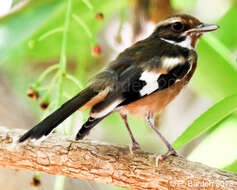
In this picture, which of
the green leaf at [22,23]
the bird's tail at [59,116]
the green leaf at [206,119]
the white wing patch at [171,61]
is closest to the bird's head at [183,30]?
the white wing patch at [171,61]

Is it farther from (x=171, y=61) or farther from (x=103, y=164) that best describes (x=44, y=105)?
(x=171, y=61)

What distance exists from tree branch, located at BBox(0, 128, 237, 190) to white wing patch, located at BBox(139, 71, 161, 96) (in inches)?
11.3

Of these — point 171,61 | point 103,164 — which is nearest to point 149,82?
point 171,61

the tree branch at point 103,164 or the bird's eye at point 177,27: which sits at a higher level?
the bird's eye at point 177,27

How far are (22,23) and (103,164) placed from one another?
3.97 feet

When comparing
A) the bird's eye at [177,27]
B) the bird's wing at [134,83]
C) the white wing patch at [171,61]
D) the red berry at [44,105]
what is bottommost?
the red berry at [44,105]

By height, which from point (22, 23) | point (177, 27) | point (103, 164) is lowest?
point (103, 164)

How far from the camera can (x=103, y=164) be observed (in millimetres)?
2268

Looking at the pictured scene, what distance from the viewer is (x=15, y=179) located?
10.4 feet

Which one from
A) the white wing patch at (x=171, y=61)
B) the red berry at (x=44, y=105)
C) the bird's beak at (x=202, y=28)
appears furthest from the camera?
the bird's beak at (x=202, y=28)

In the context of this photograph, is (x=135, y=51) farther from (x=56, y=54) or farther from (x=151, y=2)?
(x=56, y=54)

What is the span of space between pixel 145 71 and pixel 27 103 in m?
2.13

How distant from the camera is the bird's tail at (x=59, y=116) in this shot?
6.77 ft

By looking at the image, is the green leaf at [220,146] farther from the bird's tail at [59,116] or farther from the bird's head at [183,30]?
the bird's tail at [59,116]
